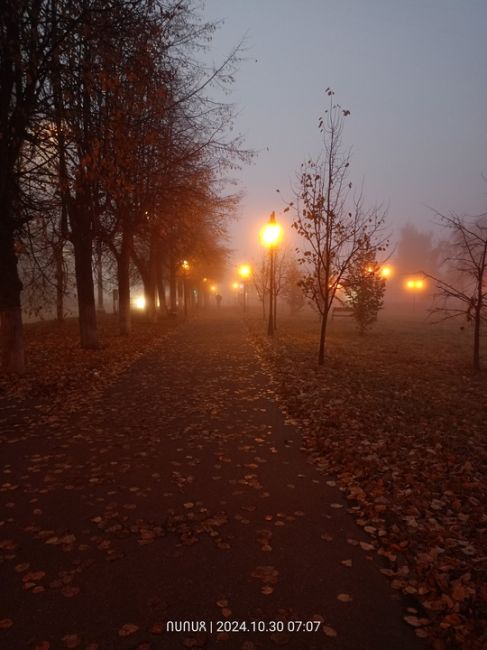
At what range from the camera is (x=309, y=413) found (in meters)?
8.38

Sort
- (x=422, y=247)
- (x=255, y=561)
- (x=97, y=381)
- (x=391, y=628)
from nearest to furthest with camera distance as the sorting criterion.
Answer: (x=391, y=628) → (x=255, y=561) → (x=97, y=381) → (x=422, y=247)

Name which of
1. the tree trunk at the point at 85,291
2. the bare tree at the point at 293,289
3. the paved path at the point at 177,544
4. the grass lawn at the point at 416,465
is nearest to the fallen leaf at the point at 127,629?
the paved path at the point at 177,544

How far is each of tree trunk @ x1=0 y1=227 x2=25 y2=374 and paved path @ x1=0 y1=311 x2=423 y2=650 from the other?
4.00 metres

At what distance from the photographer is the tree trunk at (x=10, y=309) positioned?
33.3 feet

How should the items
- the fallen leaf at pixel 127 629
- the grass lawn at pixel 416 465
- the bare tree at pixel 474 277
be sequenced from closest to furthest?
the fallen leaf at pixel 127 629, the grass lawn at pixel 416 465, the bare tree at pixel 474 277

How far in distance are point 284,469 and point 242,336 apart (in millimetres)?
17055

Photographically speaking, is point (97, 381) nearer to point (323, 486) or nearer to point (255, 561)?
point (323, 486)

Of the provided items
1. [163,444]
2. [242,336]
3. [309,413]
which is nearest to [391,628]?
[163,444]

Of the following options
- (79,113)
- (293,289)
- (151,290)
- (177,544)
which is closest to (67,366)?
(79,113)

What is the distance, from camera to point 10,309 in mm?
10398

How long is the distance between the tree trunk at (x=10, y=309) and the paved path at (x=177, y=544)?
157 inches

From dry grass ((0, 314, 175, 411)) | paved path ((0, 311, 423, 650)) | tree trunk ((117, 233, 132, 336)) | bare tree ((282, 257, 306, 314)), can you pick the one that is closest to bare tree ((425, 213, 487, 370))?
paved path ((0, 311, 423, 650))

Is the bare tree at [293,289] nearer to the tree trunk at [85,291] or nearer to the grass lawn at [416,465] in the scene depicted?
the tree trunk at [85,291]

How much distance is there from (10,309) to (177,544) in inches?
337
